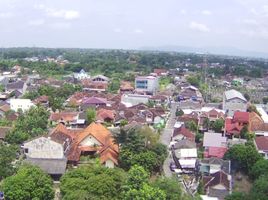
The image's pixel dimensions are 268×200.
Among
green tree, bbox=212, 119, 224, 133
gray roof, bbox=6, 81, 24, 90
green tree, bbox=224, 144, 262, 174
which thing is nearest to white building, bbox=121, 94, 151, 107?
green tree, bbox=212, 119, 224, 133

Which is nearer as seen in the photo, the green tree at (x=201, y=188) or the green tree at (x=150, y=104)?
the green tree at (x=201, y=188)

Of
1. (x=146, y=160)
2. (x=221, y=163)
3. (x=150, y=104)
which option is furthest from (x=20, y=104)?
(x=221, y=163)

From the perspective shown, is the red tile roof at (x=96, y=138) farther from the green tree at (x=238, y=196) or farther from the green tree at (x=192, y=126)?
the green tree at (x=238, y=196)

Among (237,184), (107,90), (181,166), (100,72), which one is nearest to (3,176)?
(181,166)

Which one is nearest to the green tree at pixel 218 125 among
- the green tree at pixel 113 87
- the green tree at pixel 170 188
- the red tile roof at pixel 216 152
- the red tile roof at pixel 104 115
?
the red tile roof at pixel 216 152

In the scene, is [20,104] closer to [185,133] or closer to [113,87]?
[185,133]

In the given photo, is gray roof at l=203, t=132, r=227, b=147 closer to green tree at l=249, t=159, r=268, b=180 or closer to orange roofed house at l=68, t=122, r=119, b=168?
green tree at l=249, t=159, r=268, b=180
